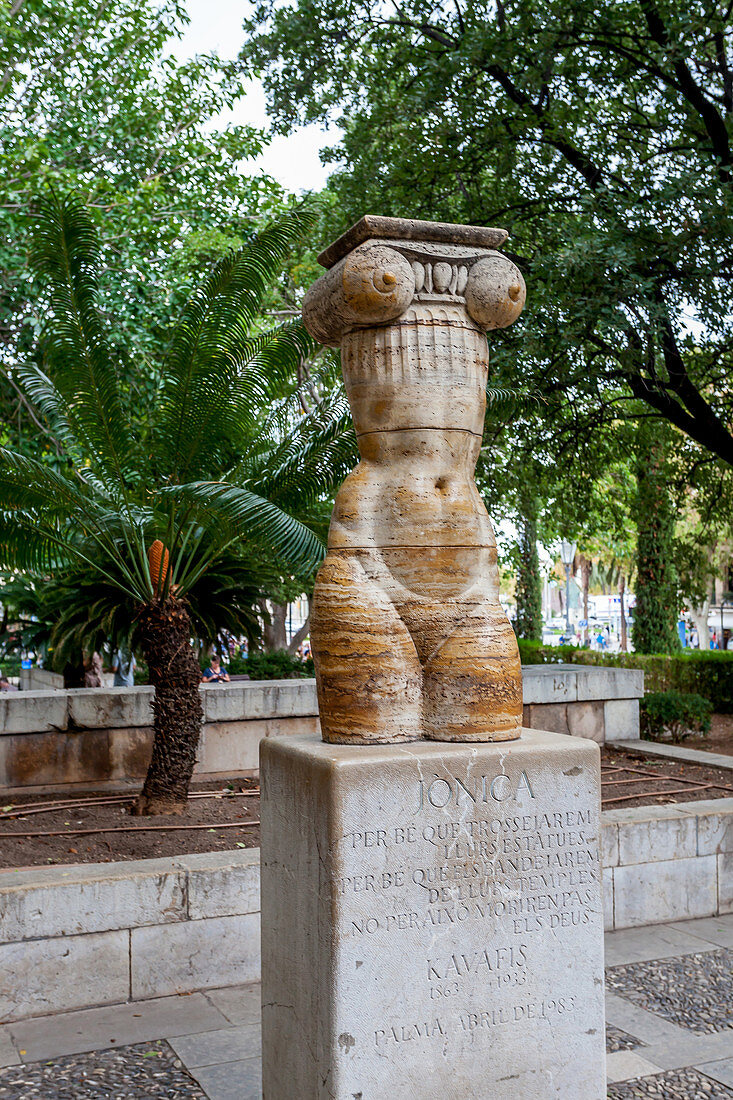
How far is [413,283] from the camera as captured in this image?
367 cm

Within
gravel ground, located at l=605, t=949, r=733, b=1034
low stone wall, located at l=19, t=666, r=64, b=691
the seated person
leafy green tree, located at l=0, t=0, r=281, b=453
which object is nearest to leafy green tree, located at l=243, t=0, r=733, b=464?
leafy green tree, located at l=0, t=0, r=281, b=453

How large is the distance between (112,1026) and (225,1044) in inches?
23.4

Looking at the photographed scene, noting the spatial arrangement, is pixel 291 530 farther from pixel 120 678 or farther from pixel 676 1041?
pixel 120 678

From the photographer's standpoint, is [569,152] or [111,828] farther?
[569,152]

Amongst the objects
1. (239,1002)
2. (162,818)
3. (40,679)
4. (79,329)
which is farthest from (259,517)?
(40,679)

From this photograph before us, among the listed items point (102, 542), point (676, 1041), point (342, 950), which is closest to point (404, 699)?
point (342, 950)

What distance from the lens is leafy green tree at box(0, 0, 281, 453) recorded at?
11.1 meters

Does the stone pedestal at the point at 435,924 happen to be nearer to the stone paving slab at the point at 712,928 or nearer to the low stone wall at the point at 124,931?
the low stone wall at the point at 124,931

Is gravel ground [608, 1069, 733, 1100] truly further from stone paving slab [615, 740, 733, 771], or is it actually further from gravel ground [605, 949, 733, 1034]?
stone paving slab [615, 740, 733, 771]

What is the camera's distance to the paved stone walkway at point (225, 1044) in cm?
390

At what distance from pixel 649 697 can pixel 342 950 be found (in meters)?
8.50

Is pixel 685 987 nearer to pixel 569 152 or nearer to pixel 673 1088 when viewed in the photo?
pixel 673 1088

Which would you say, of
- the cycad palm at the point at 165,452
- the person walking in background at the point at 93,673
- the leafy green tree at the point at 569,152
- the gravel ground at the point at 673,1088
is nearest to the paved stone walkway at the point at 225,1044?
the gravel ground at the point at 673,1088

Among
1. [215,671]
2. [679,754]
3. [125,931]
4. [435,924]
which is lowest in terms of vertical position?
[125,931]
